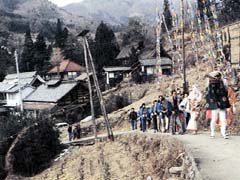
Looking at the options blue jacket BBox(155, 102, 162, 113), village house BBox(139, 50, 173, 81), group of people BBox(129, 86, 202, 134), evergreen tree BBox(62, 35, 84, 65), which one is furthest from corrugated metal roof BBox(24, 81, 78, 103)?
group of people BBox(129, 86, 202, 134)

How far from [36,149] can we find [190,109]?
1246 centimetres

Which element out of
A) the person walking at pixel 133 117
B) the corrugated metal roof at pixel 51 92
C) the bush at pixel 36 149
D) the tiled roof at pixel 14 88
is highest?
the tiled roof at pixel 14 88

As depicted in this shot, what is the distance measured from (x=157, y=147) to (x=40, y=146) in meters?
11.9

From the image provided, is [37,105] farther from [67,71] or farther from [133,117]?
[133,117]

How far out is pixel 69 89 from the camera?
3962 cm

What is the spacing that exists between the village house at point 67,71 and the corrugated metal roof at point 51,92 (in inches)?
323

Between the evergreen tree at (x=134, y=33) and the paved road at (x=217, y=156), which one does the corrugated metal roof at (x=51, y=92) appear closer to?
the evergreen tree at (x=134, y=33)

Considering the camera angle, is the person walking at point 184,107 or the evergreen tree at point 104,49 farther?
the evergreen tree at point 104,49

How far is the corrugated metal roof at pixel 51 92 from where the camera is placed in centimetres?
3972

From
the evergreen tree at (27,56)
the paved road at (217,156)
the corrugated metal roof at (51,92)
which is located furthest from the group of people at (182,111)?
the evergreen tree at (27,56)

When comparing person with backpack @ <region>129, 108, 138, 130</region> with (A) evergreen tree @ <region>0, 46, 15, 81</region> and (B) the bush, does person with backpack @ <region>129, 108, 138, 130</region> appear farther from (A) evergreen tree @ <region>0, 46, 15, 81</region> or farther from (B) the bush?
(A) evergreen tree @ <region>0, 46, 15, 81</region>

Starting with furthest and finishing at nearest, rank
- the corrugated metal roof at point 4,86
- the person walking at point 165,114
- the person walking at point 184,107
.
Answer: the corrugated metal roof at point 4,86 < the person walking at point 165,114 < the person walking at point 184,107

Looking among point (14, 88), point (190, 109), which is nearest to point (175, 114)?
point (190, 109)

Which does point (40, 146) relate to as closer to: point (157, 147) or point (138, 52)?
point (157, 147)
